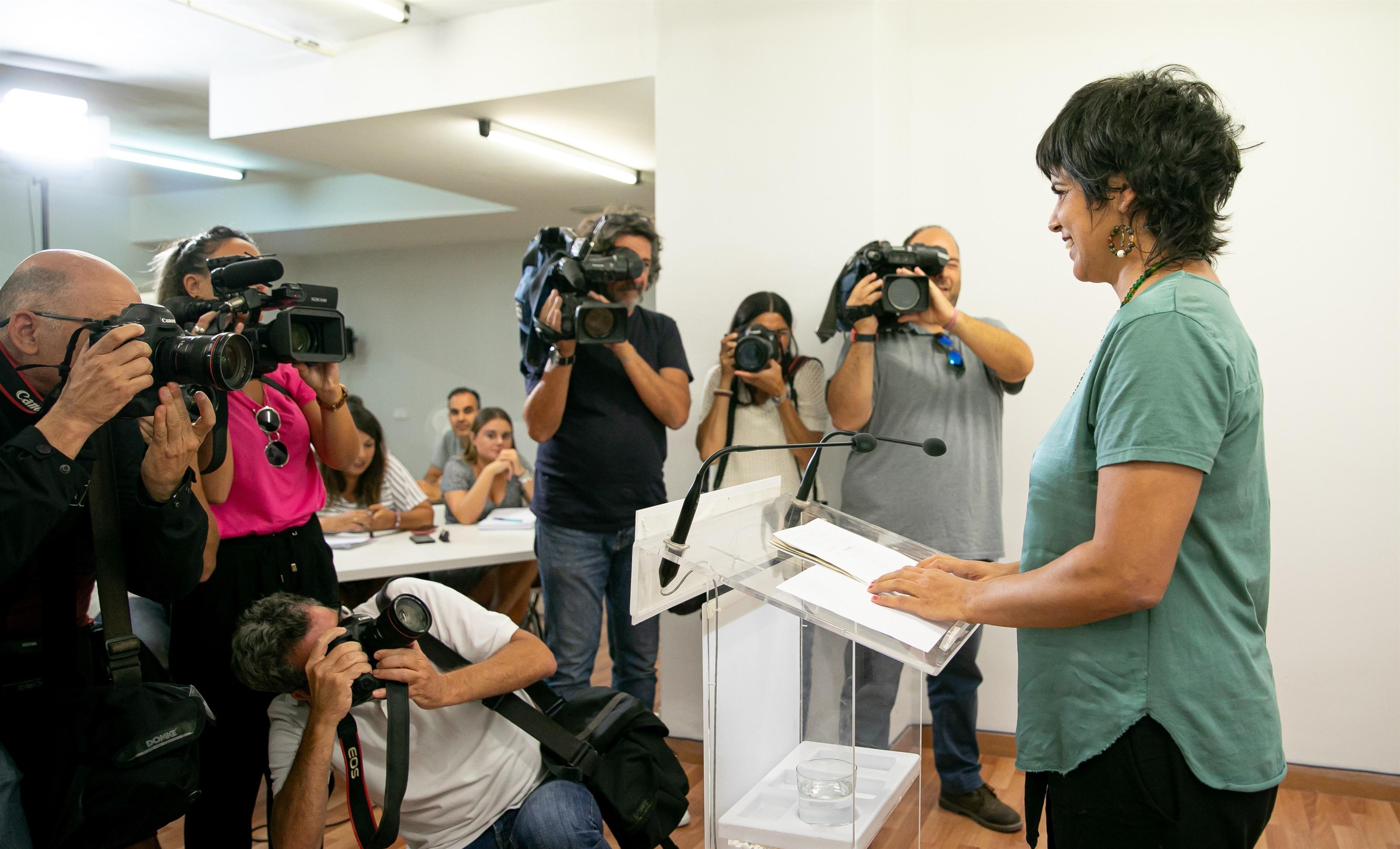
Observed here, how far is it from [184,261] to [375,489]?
1678 millimetres

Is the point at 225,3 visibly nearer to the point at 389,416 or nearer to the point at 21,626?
the point at 21,626

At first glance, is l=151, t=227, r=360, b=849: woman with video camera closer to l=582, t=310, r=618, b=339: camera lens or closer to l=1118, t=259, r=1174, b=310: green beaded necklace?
l=582, t=310, r=618, b=339: camera lens

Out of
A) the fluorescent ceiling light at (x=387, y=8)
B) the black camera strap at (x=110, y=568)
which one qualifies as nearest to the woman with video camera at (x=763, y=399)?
the black camera strap at (x=110, y=568)

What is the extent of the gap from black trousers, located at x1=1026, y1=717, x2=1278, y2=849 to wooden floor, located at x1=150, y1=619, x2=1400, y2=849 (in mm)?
1395

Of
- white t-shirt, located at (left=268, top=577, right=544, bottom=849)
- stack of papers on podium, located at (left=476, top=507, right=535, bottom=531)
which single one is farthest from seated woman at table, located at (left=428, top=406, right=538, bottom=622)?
white t-shirt, located at (left=268, top=577, right=544, bottom=849)

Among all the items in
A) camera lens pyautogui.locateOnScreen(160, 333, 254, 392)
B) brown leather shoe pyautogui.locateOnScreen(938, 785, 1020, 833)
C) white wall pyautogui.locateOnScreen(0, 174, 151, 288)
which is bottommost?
brown leather shoe pyautogui.locateOnScreen(938, 785, 1020, 833)

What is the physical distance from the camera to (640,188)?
6.04 m

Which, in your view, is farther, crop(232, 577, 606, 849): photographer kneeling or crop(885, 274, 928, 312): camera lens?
crop(885, 274, 928, 312): camera lens

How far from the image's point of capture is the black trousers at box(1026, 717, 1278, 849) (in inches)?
37.7

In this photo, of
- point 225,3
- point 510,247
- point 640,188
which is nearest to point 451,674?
point 225,3

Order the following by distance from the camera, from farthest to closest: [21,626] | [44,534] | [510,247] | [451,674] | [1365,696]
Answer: [510,247] → [1365,696] → [451,674] → [21,626] → [44,534]

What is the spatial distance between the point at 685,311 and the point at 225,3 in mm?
2147

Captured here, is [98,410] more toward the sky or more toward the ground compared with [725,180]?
more toward the ground

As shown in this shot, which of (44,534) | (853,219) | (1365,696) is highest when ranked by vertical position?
(853,219)
